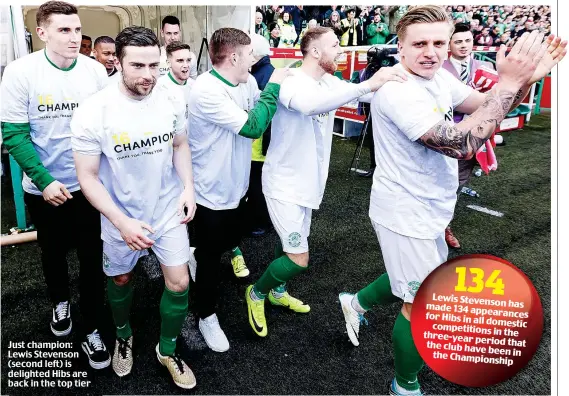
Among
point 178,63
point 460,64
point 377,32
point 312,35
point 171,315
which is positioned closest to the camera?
point 171,315

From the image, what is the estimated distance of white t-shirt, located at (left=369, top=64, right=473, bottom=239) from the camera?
74.6 inches

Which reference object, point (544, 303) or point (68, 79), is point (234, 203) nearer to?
Answer: point (68, 79)

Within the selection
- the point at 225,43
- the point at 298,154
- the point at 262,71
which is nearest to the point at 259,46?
the point at 262,71

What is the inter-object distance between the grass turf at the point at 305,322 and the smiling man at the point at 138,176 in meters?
0.22

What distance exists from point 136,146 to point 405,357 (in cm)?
146

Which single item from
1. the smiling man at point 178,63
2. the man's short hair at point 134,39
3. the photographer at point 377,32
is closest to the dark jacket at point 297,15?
the photographer at point 377,32

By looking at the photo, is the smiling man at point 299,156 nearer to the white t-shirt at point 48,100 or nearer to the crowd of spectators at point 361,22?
the white t-shirt at point 48,100

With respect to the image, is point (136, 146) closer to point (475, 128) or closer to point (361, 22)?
point (475, 128)

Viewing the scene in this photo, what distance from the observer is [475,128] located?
1.68m

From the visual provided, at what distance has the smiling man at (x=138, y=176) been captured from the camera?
1927mm

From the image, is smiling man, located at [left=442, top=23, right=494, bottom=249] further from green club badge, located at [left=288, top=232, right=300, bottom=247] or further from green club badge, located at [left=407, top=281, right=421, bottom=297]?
green club badge, located at [left=407, top=281, right=421, bottom=297]

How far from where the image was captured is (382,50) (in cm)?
516

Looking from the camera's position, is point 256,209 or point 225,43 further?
point 256,209

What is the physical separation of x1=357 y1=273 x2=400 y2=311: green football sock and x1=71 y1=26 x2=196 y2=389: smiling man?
3.10 ft
